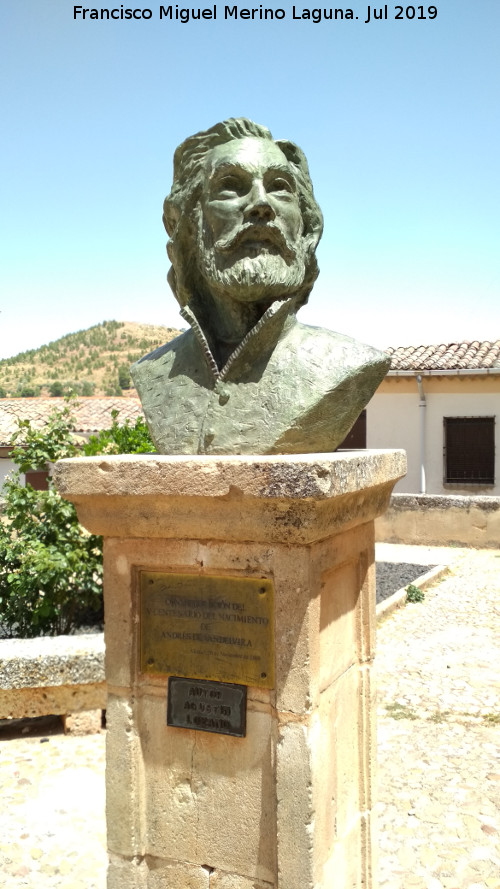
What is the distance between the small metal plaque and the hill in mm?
41370

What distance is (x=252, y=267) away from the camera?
2.55 m

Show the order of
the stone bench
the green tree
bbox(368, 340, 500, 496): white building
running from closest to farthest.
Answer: the stone bench, bbox(368, 340, 500, 496): white building, the green tree

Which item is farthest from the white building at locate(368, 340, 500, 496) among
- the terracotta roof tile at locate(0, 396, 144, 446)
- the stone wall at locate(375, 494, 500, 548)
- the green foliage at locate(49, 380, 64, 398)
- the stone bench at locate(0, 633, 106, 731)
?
the green foliage at locate(49, 380, 64, 398)

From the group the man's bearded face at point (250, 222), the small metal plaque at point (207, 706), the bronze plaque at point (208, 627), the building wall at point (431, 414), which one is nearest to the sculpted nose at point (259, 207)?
the man's bearded face at point (250, 222)

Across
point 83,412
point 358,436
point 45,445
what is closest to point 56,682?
point 45,445

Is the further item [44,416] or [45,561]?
[44,416]


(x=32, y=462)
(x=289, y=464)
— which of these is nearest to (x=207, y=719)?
(x=289, y=464)

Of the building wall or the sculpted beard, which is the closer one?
the sculpted beard

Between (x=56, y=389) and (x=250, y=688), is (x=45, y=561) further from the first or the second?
(x=56, y=389)

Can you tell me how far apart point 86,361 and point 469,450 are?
44.0 metres

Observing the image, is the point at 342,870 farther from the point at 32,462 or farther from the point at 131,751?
the point at 32,462

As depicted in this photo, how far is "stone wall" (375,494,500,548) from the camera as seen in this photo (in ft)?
36.0

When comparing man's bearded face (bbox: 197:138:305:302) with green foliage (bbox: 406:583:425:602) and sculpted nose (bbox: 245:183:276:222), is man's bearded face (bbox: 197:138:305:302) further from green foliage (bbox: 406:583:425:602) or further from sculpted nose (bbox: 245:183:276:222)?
green foliage (bbox: 406:583:425:602)

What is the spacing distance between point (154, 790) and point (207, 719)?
38 centimetres
